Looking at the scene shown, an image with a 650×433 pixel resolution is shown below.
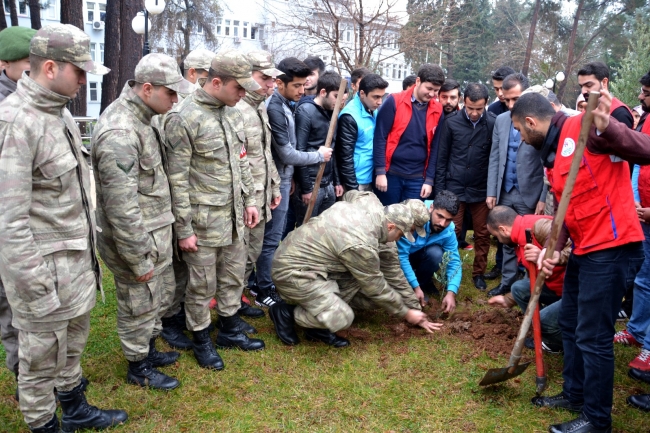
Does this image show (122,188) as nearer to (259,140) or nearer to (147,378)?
(147,378)

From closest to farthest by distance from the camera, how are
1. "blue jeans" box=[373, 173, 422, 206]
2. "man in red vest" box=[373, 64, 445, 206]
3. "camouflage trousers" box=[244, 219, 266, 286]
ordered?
"camouflage trousers" box=[244, 219, 266, 286], "man in red vest" box=[373, 64, 445, 206], "blue jeans" box=[373, 173, 422, 206]

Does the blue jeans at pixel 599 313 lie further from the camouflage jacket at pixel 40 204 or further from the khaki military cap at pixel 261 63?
the camouflage jacket at pixel 40 204

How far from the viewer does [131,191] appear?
128 inches

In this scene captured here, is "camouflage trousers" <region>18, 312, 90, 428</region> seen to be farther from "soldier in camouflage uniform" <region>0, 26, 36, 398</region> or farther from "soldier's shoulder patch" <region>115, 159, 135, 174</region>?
"soldier's shoulder patch" <region>115, 159, 135, 174</region>

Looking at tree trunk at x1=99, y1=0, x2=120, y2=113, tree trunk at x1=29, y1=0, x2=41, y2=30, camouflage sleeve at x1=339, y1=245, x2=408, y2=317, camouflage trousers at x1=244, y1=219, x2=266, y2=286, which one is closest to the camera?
camouflage sleeve at x1=339, y1=245, x2=408, y2=317

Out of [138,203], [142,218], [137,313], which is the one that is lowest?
[137,313]

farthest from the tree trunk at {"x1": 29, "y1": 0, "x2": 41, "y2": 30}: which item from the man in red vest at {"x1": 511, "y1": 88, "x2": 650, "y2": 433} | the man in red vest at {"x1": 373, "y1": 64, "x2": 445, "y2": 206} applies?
the man in red vest at {"x1": 511, "y1": 88, "x2": 650, "y2": 433}

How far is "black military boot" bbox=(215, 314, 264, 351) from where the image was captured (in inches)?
172

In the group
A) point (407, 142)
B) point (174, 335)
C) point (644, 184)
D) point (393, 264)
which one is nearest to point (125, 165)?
A: point (174, 335)

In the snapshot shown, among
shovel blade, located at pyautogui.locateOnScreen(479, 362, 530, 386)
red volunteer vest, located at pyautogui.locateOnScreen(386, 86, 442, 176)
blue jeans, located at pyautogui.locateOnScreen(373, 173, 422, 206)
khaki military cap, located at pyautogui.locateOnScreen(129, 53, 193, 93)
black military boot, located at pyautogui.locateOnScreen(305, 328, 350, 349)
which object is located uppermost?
khaki military cap, located at pyautogui.locateOnScreen(129, 53, 193, 93)

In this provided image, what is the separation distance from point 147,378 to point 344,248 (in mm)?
1690

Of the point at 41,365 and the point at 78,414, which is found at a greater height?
the point at 41,365

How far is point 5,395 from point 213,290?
1.51 meters

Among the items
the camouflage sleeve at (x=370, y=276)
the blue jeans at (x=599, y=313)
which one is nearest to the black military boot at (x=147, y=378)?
the camouflage sleeve at (x=370, y=276)
